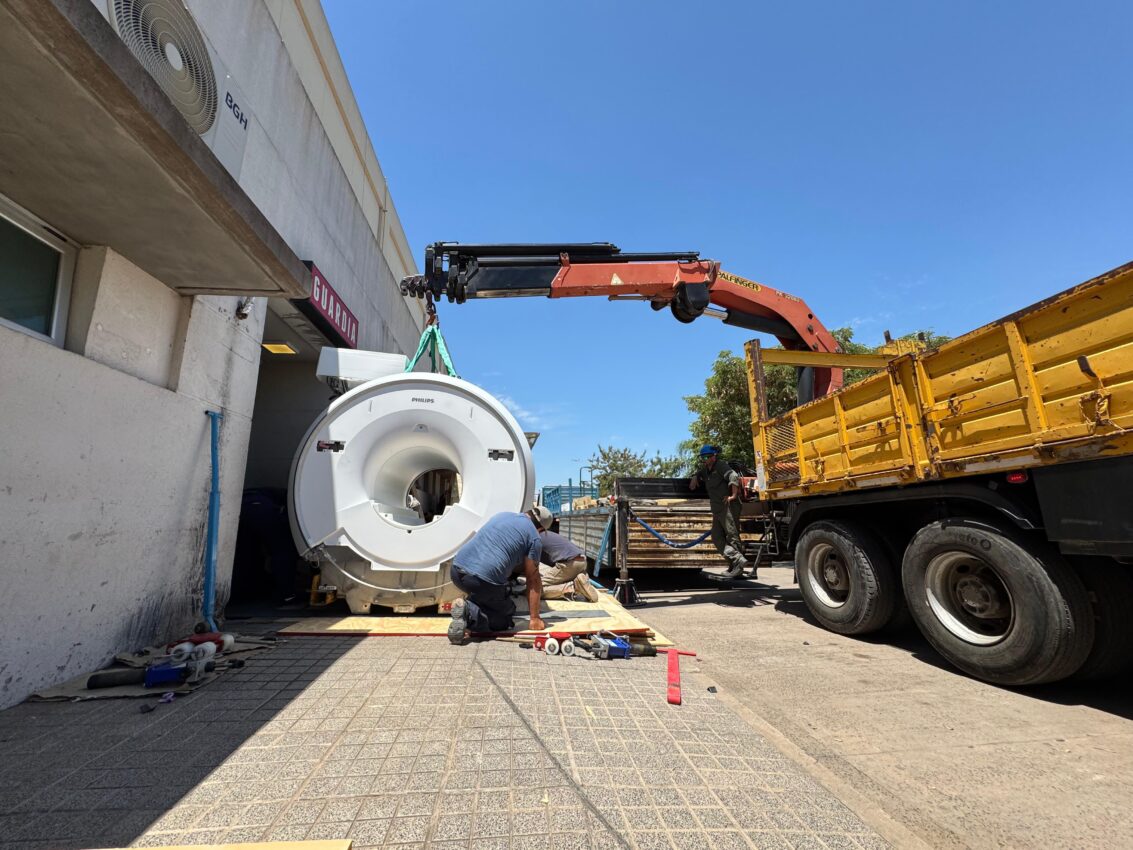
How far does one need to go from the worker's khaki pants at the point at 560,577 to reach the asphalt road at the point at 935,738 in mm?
1197

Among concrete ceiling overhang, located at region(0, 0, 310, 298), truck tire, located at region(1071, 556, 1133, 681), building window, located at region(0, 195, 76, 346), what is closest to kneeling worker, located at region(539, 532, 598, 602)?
concrete ceiling overhang, located at region(0, 0, 310, 298)

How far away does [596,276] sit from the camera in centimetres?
548

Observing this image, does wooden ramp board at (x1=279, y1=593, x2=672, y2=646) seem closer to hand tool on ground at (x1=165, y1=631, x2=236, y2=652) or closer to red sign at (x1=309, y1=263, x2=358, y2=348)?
hand tool on ground at (x1=165, y1=631, x2=236, y2=652)

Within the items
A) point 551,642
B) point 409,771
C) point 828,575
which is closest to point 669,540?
Answer: point 828,575

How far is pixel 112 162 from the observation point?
7.00 ft

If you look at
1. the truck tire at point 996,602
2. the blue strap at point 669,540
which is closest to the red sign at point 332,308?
the blue strap at point 669,540

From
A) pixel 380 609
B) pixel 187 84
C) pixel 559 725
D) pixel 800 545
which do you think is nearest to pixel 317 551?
pixel 380 609

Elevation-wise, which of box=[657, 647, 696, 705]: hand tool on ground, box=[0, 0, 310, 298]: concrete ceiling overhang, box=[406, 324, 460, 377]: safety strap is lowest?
box=[657, 647, 696, 705]: hand tool on ground

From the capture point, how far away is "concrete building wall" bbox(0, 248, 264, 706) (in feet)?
7.32

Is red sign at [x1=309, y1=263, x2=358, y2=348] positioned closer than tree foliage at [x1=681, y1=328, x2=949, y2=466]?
Yes

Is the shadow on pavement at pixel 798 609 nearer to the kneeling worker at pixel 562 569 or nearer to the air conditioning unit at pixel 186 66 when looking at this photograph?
the kneeling worker at pixel 562 569

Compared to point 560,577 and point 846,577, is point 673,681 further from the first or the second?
point 846,577

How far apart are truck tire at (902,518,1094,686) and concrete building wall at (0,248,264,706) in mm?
5011

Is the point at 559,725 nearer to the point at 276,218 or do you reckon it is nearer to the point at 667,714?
the point at 667,714
